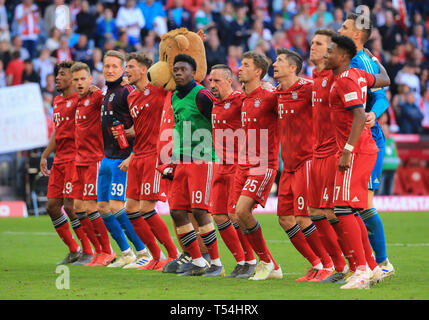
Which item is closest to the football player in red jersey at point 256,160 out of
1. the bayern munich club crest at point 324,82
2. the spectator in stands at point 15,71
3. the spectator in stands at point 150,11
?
the bayern munich club crest at point 324,82

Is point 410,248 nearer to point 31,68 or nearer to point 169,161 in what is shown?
point 169,161

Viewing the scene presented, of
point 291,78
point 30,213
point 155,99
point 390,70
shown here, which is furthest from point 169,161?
point 390,70

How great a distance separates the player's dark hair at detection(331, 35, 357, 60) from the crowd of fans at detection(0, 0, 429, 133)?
37.0 feet

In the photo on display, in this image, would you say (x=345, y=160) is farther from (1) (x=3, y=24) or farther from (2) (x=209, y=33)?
(1) (x=3, y=24)

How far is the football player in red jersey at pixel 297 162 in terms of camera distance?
8.23m

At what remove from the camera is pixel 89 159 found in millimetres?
10258

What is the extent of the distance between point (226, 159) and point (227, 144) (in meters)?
0.17

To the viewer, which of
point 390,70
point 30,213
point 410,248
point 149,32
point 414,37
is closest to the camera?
point 410,248

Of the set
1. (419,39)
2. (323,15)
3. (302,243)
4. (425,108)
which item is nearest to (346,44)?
(302,243)

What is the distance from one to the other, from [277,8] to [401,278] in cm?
1613

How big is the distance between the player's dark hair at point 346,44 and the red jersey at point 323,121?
34 cm

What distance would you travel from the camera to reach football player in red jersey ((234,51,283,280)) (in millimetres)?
8266

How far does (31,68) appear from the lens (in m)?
18.5

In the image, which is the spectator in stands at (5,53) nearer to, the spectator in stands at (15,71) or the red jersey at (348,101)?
the spectator in stands at (15,71)
